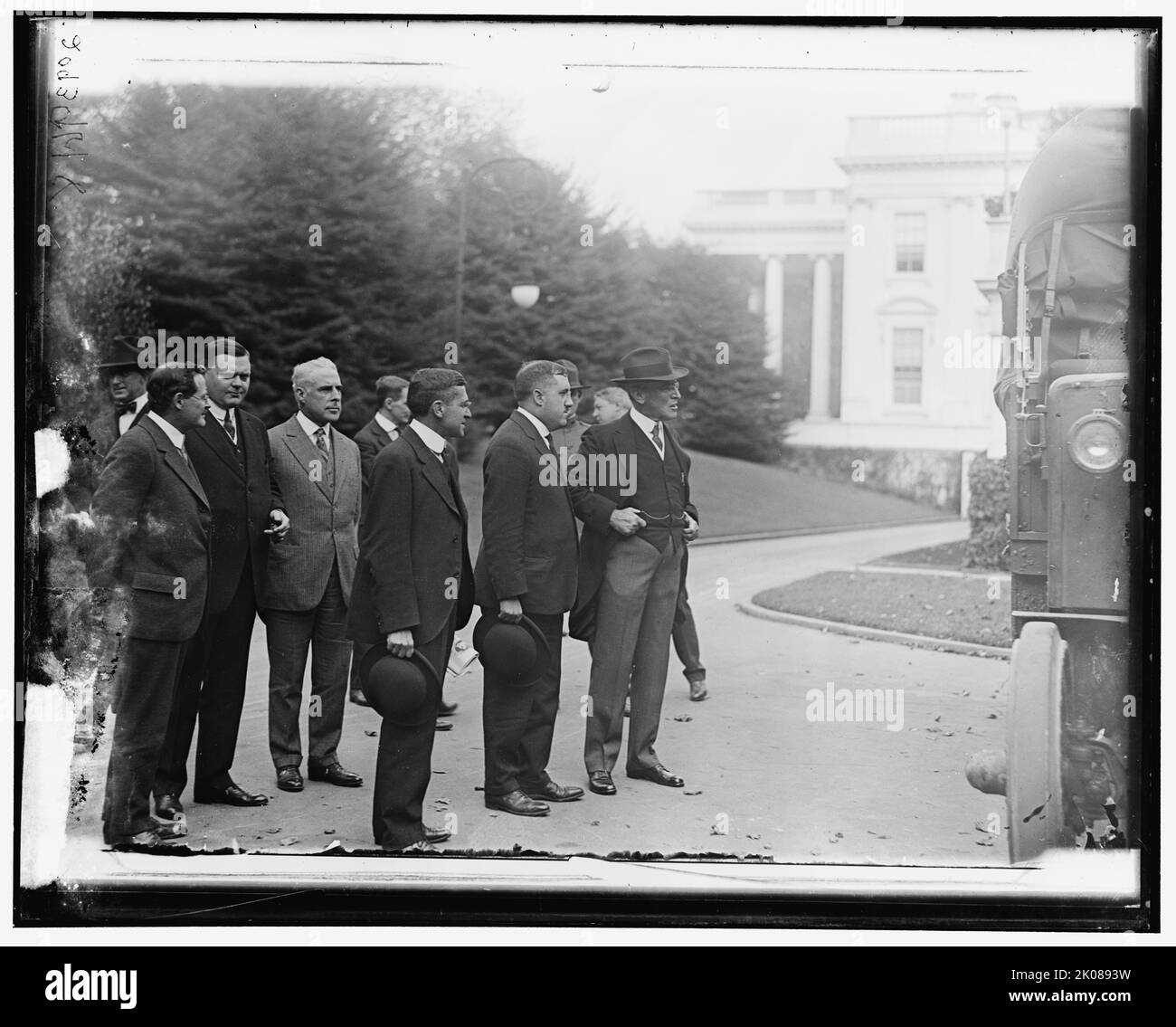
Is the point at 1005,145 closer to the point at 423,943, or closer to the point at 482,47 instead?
the point at 482,47

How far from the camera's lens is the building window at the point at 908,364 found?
5352 millimetres

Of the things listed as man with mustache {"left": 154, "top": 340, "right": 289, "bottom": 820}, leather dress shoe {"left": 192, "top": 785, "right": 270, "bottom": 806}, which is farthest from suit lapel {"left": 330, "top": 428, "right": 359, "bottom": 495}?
leather dress shoe {"left": 192, "top": 785, "right": 270, "bottom": 806}

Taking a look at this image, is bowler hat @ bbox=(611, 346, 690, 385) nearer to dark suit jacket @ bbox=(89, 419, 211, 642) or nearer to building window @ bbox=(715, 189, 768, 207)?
building window @ bbox=(715, 189, 768, 207)

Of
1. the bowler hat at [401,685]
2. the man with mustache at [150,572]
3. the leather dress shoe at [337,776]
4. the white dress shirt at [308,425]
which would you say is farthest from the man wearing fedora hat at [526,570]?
the man with mustache at [150,572]

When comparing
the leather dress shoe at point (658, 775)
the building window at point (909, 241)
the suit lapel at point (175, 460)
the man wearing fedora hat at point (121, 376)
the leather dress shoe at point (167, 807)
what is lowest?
the leather dress shoe at point (167, 807)

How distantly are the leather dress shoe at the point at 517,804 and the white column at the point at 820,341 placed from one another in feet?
5.96

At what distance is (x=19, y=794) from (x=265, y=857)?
911mm

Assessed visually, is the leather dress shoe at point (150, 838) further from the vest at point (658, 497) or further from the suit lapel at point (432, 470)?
the vest at point (658, 497)

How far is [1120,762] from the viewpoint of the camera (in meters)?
5.02

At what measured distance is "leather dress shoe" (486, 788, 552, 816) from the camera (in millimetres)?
5102
